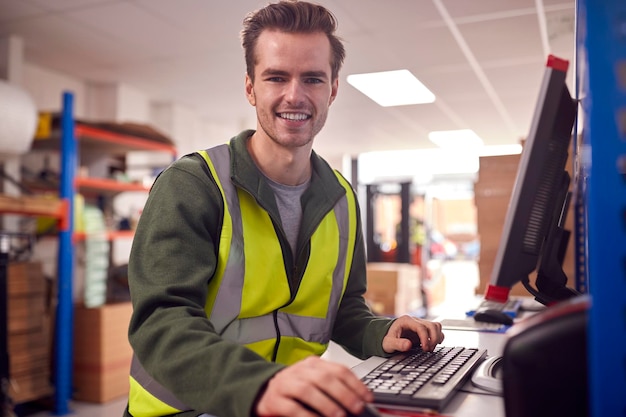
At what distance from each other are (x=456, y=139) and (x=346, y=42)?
5.77 metres

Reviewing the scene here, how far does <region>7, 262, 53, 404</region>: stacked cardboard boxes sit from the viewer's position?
3.05 meters

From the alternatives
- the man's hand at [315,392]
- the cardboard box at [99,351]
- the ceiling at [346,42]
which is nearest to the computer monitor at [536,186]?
the man's hand at [315,392]

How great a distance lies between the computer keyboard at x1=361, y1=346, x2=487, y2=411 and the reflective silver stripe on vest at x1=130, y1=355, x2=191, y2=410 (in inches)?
15.8

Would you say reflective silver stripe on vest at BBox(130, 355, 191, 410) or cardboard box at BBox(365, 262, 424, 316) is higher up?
reflective silver stripe on vest at BBox(130, 355, 191, 410)

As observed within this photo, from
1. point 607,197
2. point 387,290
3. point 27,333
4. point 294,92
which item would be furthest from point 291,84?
point 387,290

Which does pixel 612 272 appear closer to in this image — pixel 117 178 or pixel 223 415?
pixel 223 415

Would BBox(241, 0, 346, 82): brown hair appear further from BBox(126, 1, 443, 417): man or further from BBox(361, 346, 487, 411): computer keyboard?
BBox(361, 346, 487, 411): computer keyboard

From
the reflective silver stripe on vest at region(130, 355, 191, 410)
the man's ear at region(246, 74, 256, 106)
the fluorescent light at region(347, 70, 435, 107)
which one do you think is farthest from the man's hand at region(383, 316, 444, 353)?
the fluorescent light at region(347, 70, 435, 107)

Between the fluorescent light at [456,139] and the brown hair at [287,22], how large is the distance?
642 centimetres

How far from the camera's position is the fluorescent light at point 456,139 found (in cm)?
757

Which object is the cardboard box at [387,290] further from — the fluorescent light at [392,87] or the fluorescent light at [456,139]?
the fluorescent light at [456,139]

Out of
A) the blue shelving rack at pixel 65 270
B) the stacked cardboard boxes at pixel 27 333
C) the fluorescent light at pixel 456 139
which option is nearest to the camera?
the stacked cardboard boxes at pixel 27 333

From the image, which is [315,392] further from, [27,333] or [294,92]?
[27,333]

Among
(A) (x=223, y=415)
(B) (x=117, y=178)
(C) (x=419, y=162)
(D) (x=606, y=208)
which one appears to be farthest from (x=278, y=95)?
(C) (x=419, y=162)
